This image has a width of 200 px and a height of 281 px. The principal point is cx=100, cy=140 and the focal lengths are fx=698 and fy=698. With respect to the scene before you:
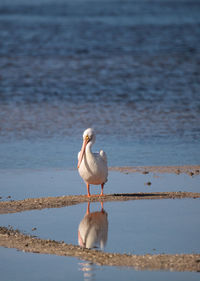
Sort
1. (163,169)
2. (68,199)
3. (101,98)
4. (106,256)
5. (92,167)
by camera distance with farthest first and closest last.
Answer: (101,98) → (163,169) → (92,167) → (68,199) → (106,256)

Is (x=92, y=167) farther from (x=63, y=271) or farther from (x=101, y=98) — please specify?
(x=101, y=98)

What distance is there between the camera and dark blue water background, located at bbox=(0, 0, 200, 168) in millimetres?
14410

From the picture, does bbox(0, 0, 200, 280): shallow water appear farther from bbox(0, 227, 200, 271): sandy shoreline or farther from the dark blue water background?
bbox(0, 227, 200, 271): sandy shoreline

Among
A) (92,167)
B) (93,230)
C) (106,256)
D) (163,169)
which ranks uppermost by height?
(163,169)

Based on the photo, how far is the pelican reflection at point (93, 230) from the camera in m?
8.19

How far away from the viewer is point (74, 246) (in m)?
7.98

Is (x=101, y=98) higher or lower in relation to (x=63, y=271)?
higher

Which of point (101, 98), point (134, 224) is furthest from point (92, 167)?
point (101, 98)

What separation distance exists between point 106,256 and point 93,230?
1147 millimetres

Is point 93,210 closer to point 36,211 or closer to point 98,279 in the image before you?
point 36,211

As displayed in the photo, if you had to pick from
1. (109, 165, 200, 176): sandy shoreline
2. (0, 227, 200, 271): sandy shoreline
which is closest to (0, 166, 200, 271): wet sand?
(0, 227, 200, 271): sandy shoreline

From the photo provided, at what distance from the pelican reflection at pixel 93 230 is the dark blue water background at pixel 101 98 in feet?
12.1

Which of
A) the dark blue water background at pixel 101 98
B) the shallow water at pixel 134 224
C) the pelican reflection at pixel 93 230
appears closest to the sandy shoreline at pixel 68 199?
the shallow water at pixel 134 224

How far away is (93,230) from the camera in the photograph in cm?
870
